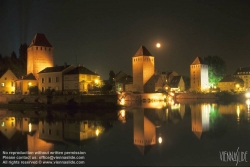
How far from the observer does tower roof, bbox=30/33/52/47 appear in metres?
44.3

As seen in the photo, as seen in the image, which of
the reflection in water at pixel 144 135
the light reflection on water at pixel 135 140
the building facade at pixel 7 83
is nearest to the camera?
the light reflection on water at pixel 135 140

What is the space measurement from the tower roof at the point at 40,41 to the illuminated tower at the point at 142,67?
1646 centimetres

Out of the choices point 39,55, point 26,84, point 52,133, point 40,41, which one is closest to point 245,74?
point 40,41

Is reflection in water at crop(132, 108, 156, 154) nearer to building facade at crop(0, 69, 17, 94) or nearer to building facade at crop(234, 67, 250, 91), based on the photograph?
building facade at crop(0, 69, 17, 94)

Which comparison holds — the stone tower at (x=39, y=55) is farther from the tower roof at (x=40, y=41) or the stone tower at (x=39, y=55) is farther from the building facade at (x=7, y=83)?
the building facade at (x=7, y=83)

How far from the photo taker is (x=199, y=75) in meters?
64.2

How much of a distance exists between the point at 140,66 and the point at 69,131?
34.1 metres

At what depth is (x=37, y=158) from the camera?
1152 cm

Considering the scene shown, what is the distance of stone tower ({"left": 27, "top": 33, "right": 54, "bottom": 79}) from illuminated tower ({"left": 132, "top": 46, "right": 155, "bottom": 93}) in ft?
52.1

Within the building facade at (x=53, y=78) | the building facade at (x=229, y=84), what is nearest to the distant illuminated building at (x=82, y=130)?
the building facade at (x=53, y=78)

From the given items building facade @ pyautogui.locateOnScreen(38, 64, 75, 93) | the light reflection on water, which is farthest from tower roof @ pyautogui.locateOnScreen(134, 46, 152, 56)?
the light reflection on water

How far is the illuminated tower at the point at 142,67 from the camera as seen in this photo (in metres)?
50.4

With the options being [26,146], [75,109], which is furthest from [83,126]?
[75,109]

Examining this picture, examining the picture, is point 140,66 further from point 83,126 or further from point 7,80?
point 83,126
